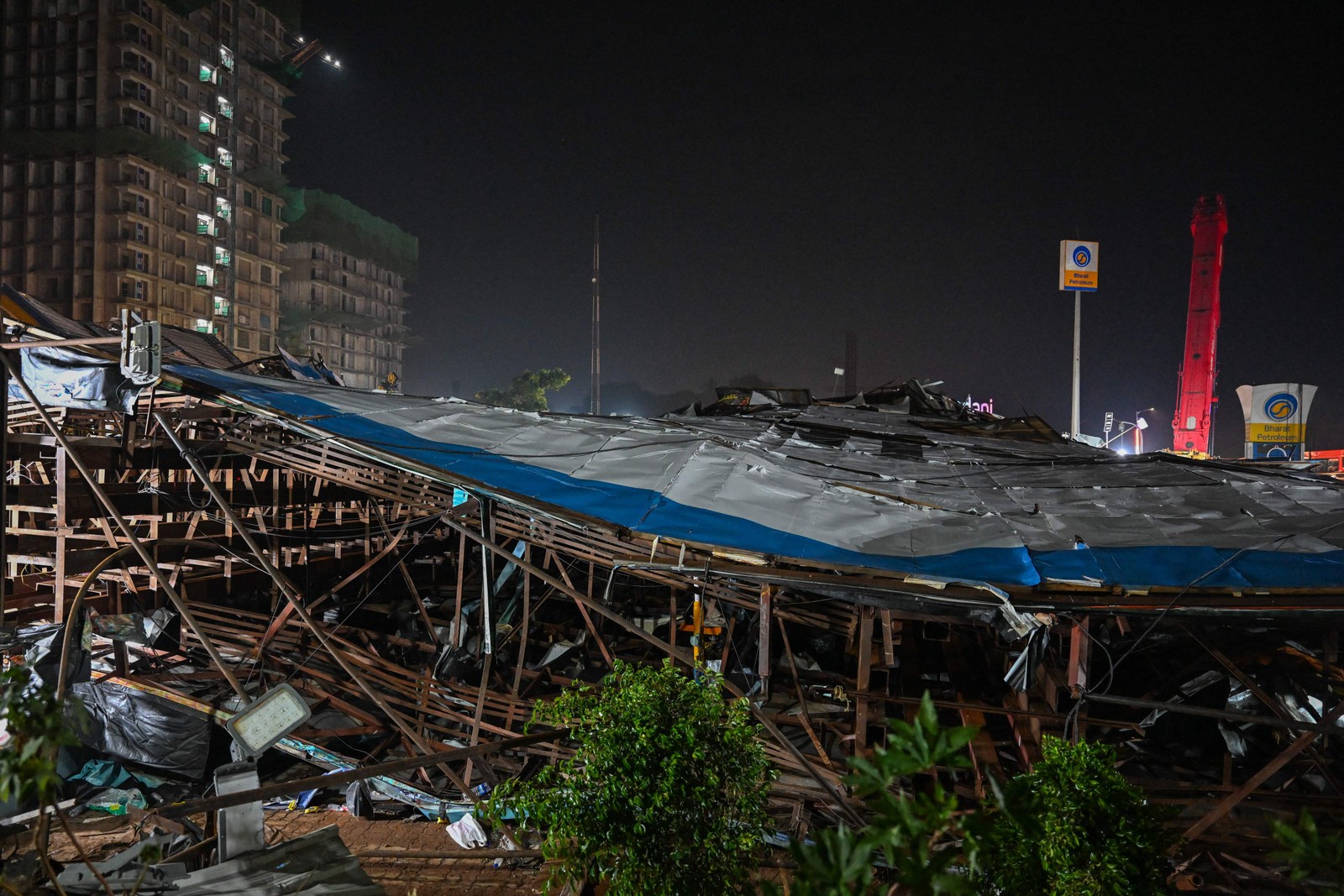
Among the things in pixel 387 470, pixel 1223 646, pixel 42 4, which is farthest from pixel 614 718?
pixel 42 4

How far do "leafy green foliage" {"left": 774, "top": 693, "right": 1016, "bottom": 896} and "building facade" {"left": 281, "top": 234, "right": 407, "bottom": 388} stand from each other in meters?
74.1

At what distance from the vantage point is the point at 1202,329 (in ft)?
163

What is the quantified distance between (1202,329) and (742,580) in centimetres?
5971

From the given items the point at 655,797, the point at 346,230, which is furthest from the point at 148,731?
the point at 346,230

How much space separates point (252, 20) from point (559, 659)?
7498 centimetres

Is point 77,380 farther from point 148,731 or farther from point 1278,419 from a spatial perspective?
point 1278,419

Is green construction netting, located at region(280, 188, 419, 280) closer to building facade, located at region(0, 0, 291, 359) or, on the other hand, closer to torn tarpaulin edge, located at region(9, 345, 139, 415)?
building facade, located at region(0, 0, 291, 359)

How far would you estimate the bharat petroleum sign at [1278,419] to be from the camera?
27.6 m

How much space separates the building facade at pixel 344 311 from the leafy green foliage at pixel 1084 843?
7372 centimetres

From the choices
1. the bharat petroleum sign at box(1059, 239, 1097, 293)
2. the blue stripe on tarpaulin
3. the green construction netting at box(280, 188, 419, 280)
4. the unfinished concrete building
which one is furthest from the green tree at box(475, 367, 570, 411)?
the blue stripe on tarpaulin

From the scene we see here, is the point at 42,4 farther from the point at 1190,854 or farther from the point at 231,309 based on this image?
the point at 1190,854

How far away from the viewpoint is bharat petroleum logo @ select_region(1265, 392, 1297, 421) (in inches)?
1091

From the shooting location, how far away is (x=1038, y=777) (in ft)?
12.0

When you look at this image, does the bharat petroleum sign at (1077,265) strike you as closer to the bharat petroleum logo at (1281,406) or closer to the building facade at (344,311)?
the bharat petroleum logo at (1281,406)
